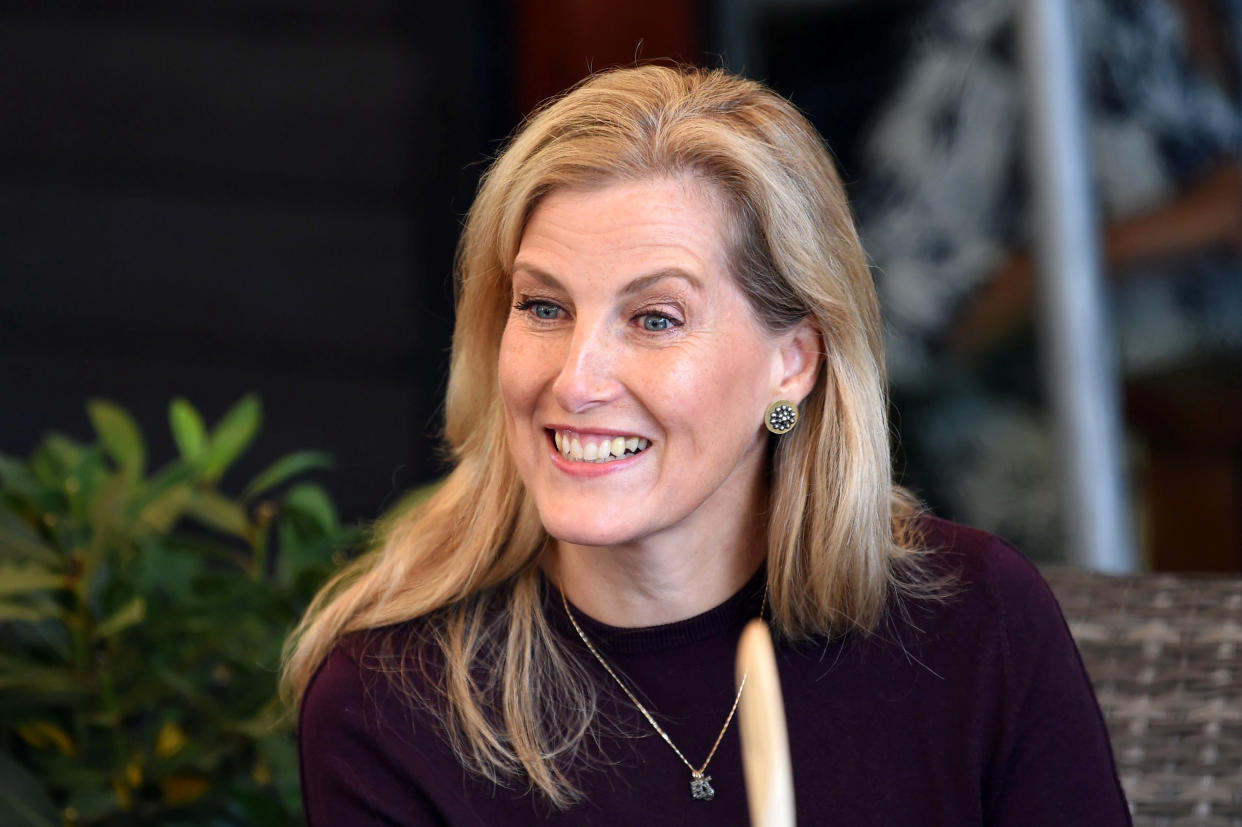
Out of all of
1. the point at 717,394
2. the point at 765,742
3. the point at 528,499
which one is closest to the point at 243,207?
the point at 528,499

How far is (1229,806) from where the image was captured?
1497 millimetres

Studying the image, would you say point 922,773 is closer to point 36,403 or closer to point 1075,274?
point 1075,274

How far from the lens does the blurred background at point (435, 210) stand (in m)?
2.91

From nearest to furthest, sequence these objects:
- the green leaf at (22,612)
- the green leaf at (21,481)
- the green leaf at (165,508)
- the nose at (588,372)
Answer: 1. the nose at (588,372)
2. the green leaf at (22,612)
3. the green leaf at (21,481)
4. the green leaf at (165,508)

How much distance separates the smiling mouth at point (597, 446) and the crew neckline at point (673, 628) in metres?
0.23

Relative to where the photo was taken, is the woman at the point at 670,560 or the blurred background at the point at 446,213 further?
the blurred background at the point at 446,213

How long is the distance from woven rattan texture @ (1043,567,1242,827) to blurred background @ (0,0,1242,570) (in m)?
1.33

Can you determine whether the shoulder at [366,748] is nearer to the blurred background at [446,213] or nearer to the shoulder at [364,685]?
the shoulder at [364,685]

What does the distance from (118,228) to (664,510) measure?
2.26 meters

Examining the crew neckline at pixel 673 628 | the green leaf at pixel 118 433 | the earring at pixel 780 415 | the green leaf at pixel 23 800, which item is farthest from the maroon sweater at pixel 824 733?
the green leaf at pixel 118 433

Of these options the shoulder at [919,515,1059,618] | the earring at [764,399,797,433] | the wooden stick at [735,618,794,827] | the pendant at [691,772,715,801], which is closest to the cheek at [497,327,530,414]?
the earring at [764,399,797,433]

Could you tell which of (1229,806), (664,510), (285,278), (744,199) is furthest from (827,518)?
(285,278)

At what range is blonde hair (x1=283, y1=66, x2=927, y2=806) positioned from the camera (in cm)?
142

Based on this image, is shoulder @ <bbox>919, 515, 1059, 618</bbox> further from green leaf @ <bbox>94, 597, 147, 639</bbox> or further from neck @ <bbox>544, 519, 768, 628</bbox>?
green leaf @ <bbox>94, 597, 147, 639</bbox>
